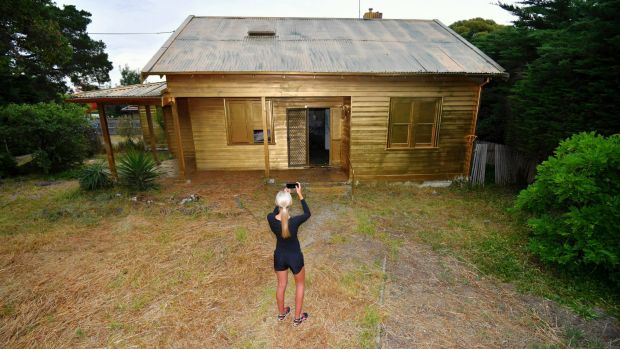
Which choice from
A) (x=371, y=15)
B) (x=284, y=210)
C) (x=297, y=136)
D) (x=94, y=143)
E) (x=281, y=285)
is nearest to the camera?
(x=284, y=210)

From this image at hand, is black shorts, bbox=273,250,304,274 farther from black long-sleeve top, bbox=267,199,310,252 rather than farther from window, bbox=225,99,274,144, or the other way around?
window, bbox=225,99,274,144

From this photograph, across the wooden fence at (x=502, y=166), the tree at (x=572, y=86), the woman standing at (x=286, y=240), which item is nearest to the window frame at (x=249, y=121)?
the wooden fence at (x=502, y=166)

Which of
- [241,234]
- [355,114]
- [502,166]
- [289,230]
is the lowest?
[241,234]

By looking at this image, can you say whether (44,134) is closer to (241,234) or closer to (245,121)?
(245,121)

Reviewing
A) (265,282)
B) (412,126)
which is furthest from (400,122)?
(265,282)

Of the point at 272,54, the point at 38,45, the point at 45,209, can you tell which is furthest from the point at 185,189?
the point at 38,45

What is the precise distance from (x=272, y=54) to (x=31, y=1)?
11919mm

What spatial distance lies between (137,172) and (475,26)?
983 inches

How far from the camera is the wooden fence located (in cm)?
943

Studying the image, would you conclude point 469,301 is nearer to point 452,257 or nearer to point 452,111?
point 452,257

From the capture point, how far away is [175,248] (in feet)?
18.1

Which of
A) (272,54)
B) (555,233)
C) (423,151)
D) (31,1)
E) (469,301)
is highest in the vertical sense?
(31,1)

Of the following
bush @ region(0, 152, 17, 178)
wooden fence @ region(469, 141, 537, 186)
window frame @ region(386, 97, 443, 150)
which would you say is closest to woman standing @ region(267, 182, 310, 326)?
window frame @ region(386, 97, 443, 150)

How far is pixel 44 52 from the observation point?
1312 cm
